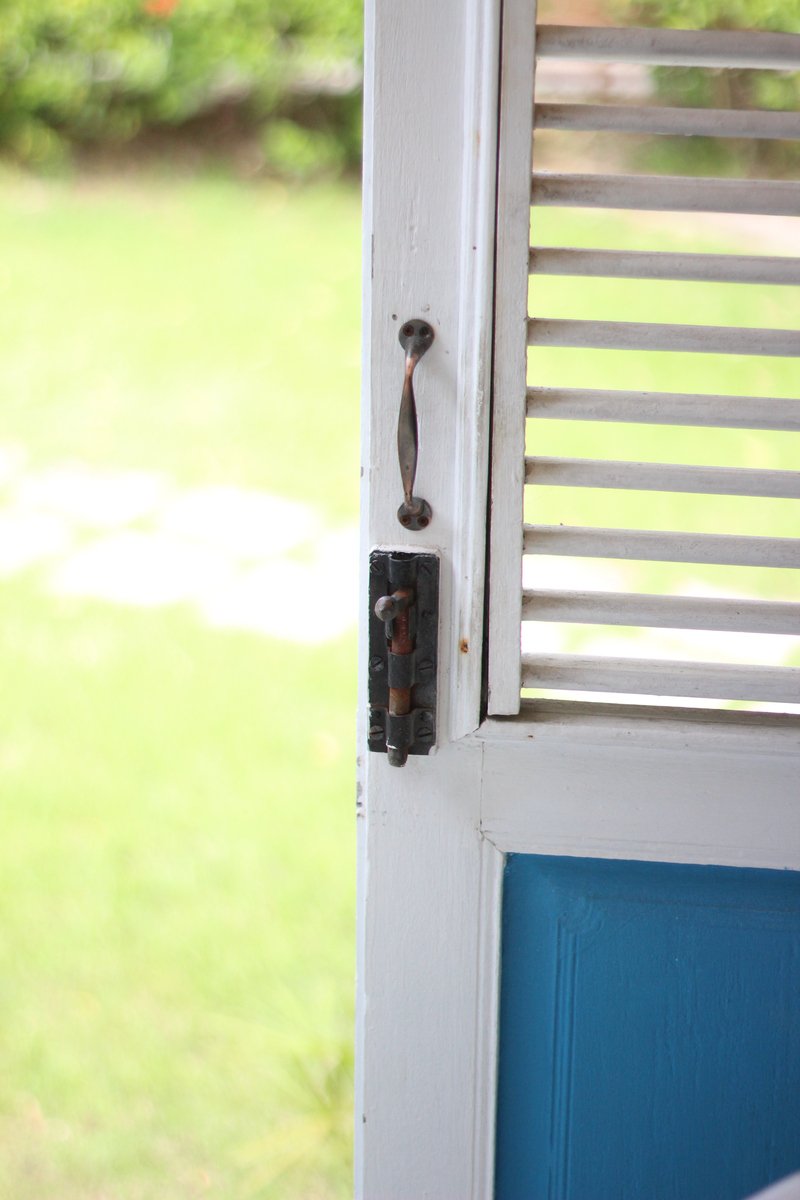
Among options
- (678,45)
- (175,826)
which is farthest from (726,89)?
(678,45)

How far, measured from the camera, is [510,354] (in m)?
0.93

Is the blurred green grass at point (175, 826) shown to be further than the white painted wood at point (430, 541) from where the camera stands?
Yes

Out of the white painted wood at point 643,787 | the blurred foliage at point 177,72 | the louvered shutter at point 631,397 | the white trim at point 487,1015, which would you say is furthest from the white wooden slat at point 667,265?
the blurred foliage at point 177,72

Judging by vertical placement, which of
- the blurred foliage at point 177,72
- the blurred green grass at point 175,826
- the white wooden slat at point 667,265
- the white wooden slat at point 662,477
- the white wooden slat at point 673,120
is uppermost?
the blurred foliage at point 177,72

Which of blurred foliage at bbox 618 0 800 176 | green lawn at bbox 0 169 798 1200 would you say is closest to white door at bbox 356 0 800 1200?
green lawn at bbox 0 169 798 1200

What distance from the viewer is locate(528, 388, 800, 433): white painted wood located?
953 millimetres

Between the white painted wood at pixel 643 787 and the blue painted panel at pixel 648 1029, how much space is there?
0.02 m

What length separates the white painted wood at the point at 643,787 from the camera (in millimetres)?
1006

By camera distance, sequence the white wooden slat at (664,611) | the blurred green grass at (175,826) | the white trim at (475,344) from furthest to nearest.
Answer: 1. the blurred green grass at (175,826)
2. the white wooden slat at (664,611)
3. the white trim at (475,344)

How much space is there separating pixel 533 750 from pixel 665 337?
33 centimetres

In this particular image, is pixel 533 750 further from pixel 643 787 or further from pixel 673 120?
pixel 673 120

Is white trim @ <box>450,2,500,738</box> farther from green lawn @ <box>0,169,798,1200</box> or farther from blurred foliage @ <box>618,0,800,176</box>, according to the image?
blurred foliage @ <box>618,0,800,176</box>

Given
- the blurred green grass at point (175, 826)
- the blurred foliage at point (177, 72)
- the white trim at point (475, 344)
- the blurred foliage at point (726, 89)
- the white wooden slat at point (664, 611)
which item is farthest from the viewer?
the blurred foliage at point (177, 72)

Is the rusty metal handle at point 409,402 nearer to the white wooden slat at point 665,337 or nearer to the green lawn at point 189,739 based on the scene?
the white wooden slat at point 665,337
